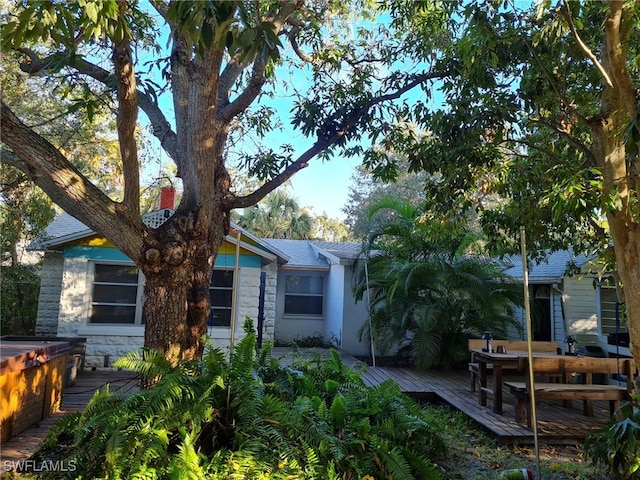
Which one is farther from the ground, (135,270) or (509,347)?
(135,270)

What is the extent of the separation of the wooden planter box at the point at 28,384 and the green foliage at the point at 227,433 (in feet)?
1.91

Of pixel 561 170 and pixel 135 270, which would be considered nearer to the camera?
pixel 561 170

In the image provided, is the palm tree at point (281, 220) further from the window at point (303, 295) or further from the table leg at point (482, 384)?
the table leg at point (482, 384)

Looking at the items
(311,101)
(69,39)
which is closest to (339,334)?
(311,101)

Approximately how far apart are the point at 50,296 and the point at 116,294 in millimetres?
1588

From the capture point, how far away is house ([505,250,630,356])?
36.6 feet

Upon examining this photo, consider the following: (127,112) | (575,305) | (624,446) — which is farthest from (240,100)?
(575,305)

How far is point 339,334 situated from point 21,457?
35.1 feet

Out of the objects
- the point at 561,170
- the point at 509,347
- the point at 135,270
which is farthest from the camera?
the point at 135,270

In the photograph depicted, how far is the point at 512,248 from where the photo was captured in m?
8.37

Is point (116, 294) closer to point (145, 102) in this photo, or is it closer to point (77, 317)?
point (77, 317)

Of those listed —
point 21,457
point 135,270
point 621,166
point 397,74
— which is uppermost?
point 397,74

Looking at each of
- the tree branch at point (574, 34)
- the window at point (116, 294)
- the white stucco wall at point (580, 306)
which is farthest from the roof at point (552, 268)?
the window at point (116, 294)

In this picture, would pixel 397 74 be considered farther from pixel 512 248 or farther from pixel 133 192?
pixel 133 192
